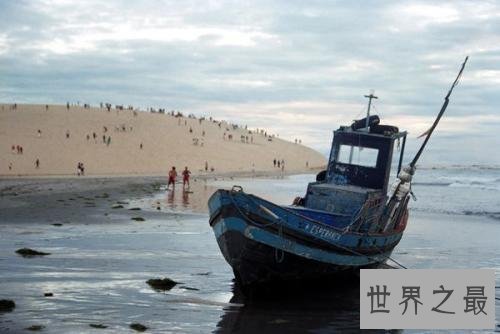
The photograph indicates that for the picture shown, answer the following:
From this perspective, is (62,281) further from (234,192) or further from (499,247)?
(499,247)

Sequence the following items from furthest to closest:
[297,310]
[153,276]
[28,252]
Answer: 1. [28,252]
2. [153,276]
3. [297,310]

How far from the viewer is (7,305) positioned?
10.7m

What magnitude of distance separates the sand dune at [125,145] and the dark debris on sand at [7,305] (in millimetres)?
51524

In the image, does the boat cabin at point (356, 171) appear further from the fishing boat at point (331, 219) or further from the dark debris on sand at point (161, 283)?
the dark debris on sand at point (161, 283)

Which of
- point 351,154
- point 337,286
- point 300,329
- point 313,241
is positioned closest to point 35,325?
point 300,329

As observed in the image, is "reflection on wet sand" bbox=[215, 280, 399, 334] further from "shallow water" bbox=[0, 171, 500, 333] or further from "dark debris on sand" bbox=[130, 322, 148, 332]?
"dark debris on sand" bbox=[130, 322, 148, 332]

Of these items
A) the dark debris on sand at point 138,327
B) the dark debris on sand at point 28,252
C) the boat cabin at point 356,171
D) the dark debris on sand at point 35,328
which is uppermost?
the boat cabin at point 356,171

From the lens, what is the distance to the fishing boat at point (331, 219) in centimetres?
1292

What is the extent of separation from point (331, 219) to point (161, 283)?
4.57m

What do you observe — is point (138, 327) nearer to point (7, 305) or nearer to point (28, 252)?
point (7, 305)

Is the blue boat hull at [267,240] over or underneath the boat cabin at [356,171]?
underneath

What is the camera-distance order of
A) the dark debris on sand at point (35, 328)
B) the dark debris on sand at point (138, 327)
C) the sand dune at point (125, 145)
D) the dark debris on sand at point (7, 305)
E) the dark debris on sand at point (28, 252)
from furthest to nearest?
1. the sand dune at point (125, 145)
2. the dark debris on sand at point (28, 252)
3. the dark debris on sand at point (7, 305)
4. the dark debris on sand at point (138, 327)
5. the dark debris on sand at point (35, 328)

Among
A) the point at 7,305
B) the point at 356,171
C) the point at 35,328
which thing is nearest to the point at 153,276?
the point at 7,305

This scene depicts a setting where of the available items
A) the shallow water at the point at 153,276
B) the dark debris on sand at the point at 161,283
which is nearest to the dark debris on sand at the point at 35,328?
the shallow water at the point at 153,276
